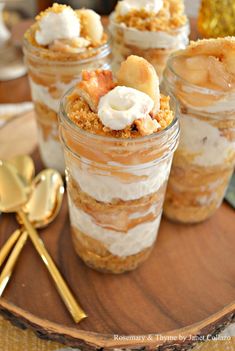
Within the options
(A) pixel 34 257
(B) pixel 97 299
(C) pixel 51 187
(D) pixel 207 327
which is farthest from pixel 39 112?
(D) pixel 207 327

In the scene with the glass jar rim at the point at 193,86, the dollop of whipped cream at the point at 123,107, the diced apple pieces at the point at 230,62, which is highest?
the diced apple pieces at the point at 230,62

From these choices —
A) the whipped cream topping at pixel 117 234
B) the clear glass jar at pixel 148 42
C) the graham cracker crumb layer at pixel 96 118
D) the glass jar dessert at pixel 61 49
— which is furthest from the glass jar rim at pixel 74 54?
the whipped cream topping at pixel 117 234

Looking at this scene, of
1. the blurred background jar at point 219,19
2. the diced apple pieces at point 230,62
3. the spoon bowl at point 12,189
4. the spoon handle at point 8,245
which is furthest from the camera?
the blurred background jar at point 219,19

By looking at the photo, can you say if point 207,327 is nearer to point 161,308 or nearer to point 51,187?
point 161,308

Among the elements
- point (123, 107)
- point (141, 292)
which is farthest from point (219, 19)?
point (141, 292)

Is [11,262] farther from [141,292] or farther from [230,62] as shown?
[230,62]

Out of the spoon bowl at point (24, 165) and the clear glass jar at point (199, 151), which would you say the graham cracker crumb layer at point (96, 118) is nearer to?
the clear glass jar at point (199, 151)
